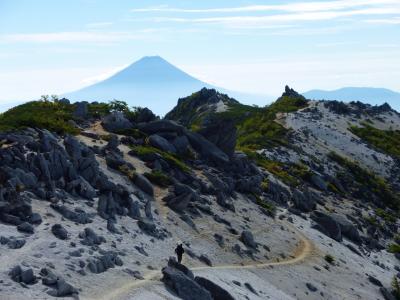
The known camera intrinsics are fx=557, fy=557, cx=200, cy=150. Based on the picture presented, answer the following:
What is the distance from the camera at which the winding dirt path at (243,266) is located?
1205 inches

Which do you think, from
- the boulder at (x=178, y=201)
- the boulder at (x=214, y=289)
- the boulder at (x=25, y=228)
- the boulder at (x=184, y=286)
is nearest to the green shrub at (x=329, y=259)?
the boulder at (x=178, y=201)

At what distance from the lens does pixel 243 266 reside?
4591cm

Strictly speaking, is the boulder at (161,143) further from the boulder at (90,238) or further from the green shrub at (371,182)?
the green shrub at (371,182)

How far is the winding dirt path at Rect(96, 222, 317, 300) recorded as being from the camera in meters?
30.6

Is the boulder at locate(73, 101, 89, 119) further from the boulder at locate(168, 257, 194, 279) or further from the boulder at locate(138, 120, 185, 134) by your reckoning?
the boulder at locate(168, 257, 194, 279)

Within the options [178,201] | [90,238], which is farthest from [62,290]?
[178,201]

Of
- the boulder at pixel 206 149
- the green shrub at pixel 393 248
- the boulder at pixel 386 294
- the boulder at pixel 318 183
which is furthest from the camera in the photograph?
the boulder at pixel 318 183

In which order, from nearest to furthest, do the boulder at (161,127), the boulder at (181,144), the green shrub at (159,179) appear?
1. the green shrub at (159,179)
2. the boulder at (181,144)
3. the boulder at (161,127)

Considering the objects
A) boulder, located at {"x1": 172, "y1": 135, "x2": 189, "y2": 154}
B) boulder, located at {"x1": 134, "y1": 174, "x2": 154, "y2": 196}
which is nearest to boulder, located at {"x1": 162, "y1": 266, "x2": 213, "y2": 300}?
boulder, located at {"x1": 134, "y1": 174, "x2": 154, "y2": 196}

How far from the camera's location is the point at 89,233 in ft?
123

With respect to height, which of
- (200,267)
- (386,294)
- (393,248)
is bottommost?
(393,248)

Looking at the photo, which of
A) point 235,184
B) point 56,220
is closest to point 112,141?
point 235,184

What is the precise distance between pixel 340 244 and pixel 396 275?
7.05m

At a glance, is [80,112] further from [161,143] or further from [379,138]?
[379,138]
